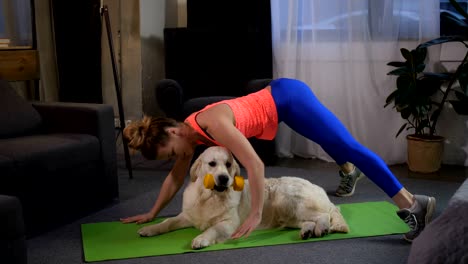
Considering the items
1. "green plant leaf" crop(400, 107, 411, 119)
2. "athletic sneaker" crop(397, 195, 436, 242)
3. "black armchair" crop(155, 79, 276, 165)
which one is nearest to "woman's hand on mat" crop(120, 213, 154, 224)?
"black armchair" crop(155, 79, 276, 165)

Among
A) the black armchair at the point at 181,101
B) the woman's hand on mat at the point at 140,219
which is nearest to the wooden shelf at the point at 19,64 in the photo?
the black armchair at the point at 181,101

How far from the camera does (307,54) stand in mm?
4371

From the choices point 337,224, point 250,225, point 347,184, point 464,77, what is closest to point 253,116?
point 250,225

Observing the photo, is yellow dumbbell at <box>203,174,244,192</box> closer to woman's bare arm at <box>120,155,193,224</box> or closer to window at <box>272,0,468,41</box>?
woman's bare arm at <box>120,155,193,224</box>

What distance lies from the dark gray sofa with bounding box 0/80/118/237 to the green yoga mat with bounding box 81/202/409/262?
0.22m

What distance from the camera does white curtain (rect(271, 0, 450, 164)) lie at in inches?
162

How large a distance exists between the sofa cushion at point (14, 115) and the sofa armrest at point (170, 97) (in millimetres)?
978

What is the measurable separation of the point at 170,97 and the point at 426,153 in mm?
1910

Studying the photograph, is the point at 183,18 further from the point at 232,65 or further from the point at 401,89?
the point at 401,89

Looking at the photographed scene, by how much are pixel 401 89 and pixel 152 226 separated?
2.14 meters

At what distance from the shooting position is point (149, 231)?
2564 millimetres

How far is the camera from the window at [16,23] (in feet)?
14.0

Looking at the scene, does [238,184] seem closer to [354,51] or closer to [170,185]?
[170,185]

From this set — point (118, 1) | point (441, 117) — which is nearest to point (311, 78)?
point (441, 117)
